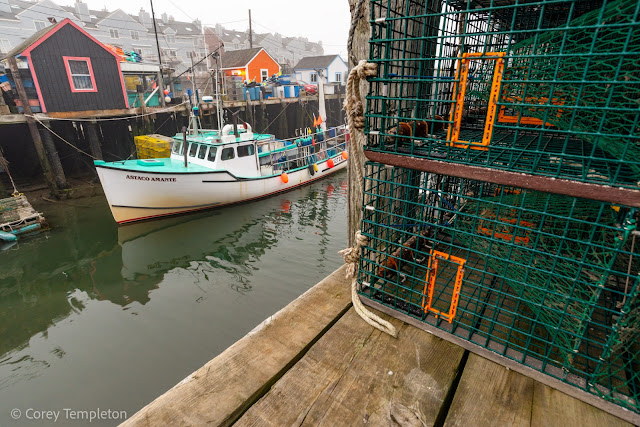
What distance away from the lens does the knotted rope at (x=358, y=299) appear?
1843 millimetres

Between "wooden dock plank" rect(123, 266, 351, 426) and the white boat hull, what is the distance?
8.33m

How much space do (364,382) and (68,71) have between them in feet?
50.3

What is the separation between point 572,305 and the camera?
5.57 ft

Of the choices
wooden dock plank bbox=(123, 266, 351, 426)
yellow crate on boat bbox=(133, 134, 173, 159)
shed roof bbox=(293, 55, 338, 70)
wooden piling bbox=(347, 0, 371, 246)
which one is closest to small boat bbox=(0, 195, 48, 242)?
yellow crate on boat bbox=(133, 134, 173, 159)

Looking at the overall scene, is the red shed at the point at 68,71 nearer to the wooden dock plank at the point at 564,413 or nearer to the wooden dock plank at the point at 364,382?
the wooden dock plank at the point at 364,382

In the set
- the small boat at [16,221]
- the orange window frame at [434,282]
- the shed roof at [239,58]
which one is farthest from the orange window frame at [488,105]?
the shed roof at [239,58]

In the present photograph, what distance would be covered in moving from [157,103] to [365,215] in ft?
59.9

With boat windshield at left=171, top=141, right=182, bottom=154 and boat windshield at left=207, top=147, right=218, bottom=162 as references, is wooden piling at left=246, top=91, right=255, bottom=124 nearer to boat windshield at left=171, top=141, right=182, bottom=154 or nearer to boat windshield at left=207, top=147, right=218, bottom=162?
boat windshield at left=171, top=141, right=182, bottom=154

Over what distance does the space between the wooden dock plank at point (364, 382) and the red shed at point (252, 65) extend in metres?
27.3

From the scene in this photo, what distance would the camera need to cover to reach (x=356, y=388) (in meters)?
1.53

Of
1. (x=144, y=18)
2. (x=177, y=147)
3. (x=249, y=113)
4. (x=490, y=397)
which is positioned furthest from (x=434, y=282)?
(x=144, y=18)

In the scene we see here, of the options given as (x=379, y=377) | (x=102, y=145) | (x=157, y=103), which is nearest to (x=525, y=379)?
(x=379, y=377)

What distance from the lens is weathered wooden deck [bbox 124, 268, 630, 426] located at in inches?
54.6

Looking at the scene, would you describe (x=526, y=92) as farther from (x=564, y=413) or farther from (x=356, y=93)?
(x=564, y=413)
